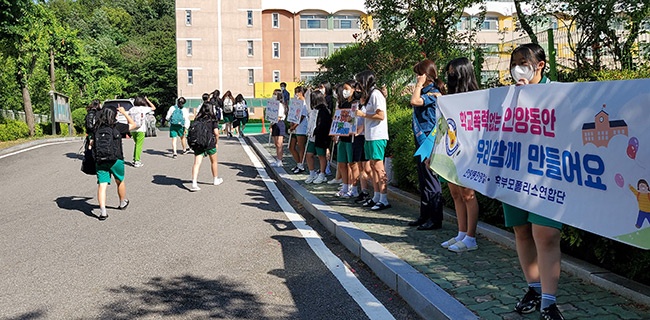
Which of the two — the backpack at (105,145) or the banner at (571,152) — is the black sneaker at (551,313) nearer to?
the banner at (571,152)

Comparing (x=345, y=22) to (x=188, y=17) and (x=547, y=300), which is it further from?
(x=547, y=300)

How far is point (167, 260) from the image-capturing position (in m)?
6.39

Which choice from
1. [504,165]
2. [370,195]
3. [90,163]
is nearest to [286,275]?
[504,165]

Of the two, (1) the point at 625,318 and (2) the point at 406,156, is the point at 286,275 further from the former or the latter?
(2) the point at 406,156

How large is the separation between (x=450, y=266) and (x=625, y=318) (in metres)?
1.74

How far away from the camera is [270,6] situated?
193ft

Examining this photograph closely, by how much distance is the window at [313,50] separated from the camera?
2323 inches

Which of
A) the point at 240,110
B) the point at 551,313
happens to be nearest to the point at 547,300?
the point at 551,313

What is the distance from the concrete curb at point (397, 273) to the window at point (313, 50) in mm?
51510

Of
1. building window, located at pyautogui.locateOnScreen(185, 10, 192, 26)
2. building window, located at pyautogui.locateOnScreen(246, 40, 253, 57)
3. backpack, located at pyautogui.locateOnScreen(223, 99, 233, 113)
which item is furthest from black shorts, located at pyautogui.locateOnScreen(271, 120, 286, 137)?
building window, located at pyautogui.locateOnScreen(185, 10, 192, 26)

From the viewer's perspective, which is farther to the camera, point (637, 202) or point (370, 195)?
point (370, 195)

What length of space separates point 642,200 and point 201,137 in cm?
909

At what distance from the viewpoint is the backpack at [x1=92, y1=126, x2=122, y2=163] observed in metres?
8.80

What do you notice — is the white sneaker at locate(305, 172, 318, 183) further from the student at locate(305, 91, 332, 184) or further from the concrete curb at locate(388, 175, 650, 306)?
the concrete curb at locate(388, 175, 650, 306)
